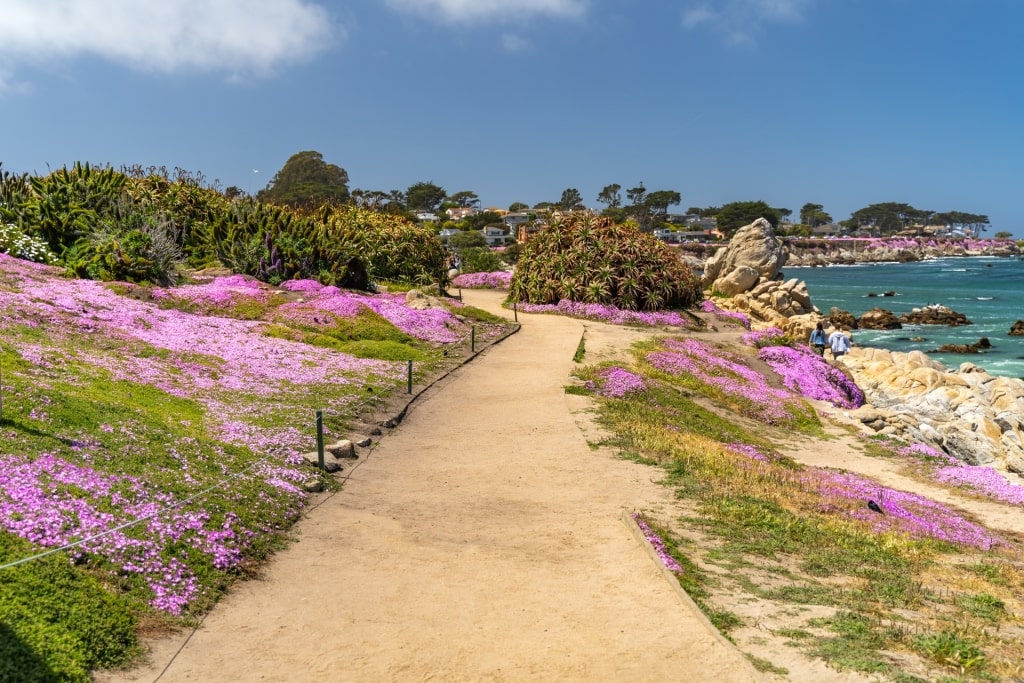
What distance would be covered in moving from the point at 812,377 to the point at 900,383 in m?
4.19

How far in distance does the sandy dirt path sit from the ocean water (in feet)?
119

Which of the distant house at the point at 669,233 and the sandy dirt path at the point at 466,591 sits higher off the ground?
the distant house at the point at 669,233

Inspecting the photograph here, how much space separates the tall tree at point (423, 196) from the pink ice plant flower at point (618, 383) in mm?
142904

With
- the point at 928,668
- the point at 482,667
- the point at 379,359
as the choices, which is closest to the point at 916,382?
the point at 379,359

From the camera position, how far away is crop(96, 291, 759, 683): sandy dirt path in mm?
6738

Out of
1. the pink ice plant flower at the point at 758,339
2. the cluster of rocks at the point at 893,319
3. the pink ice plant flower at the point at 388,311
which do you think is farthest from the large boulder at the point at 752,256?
the pink ice plant flower at the point at 388,311

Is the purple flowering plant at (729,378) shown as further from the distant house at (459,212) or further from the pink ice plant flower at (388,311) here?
→ the distant house at (459,212)

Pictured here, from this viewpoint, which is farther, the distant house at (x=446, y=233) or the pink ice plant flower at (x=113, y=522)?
the distant house at (x=446, y=233)

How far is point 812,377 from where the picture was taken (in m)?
27.7

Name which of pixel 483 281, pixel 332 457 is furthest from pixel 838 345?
pixel 332 457

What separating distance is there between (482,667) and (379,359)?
50.8ft

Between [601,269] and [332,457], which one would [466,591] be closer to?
[332,457]

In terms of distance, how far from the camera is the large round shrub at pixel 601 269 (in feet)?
122

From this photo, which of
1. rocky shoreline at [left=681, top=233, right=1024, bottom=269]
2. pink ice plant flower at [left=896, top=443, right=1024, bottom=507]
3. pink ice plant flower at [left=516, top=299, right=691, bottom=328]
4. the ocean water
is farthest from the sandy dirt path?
rocky shoreline at [left=681, top=233, right=1024, bottom=269]
